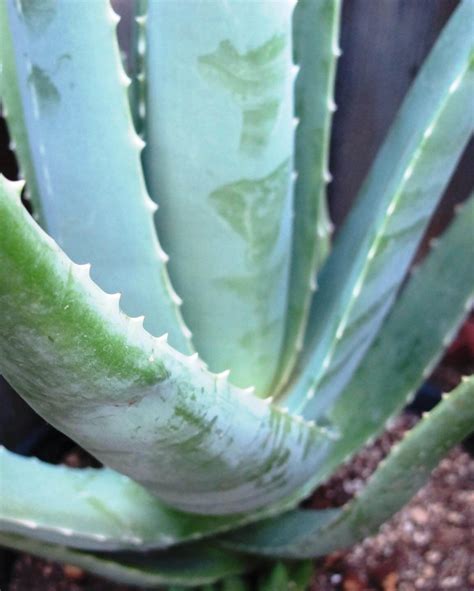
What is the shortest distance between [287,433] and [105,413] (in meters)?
0.21

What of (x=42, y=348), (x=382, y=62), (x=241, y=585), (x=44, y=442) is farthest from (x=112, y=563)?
(x=382, y=62)

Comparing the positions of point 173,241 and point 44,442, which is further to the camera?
point 44,442

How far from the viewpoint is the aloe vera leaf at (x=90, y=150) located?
1.74 feet

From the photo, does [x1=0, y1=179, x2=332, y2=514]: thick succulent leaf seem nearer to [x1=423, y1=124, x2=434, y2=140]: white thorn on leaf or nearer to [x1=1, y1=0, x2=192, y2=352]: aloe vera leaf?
[x1=1, y1=0, x2=192, y2=352]: aloe vera leaf

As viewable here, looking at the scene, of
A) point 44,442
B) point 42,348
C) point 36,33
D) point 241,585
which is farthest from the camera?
point 44,442

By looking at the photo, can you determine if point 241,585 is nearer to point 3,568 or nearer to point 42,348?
point 3,568

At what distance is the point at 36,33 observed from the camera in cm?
53

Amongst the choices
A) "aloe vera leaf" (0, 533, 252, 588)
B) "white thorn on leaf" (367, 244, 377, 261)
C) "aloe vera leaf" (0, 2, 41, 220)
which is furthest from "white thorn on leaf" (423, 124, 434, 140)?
"aloe vera leaf" (0, 533, 252, 588)

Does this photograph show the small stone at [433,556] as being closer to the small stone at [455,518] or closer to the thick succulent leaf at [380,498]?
the small stone at [455,518]

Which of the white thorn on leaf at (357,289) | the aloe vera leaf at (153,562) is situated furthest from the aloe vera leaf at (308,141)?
the aloe vera leaf at (153,562)

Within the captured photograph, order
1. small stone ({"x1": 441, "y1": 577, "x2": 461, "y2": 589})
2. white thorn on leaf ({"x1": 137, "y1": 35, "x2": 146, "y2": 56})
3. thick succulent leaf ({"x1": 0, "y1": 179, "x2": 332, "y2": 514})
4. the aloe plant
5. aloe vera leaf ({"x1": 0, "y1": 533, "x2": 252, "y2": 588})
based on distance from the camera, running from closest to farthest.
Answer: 1. thick succulent leaf ({"x1": 0, "y1": 179, "x2": 332, "y2": 514})
2. the aloe plant
3. white thorn on leaf ({"x1": 137, "y1": 35, "x2": 146, "y2": 56})
4. aloe vera leaf ({"x1": 0, "y1": 533, "x2": 252, "y2": 588})
5. small stone ({"x1": 441, "y1": 577, "x2": 461, "y2": 589})

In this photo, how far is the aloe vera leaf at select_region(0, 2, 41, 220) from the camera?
1.97 feet

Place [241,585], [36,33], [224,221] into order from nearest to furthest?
[36,33] → [224,221] → [241,585]

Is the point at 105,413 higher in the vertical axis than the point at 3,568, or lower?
higher
